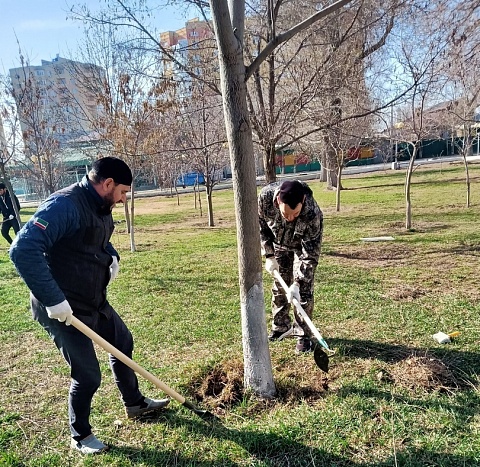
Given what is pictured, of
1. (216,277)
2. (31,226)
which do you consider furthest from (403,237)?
(31,226)

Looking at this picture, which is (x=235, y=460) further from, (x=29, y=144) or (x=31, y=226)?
(x=29, y=144)

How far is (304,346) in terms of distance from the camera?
3.64 meters

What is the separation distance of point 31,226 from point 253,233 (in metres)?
1.34

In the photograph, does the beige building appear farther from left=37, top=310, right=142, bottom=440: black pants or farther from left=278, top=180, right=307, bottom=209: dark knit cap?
left=37, top=310, right=142, bottom=440: black pants

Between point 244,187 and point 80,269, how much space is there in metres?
1.13

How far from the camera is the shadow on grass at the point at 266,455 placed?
2262 mm

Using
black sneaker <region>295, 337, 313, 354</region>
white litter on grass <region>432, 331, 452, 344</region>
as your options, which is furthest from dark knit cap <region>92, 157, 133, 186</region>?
white litter on grass <region>432, 331, 452, 344</region>

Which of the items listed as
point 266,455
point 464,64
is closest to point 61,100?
point 464,64

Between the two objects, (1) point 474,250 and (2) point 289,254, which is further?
(1) point 474,250

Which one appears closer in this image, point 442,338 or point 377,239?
point 442,338

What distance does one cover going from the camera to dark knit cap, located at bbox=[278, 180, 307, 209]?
10.9 ft

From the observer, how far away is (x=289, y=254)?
3.96 metres

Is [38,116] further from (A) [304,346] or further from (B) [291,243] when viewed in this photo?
(A) [304,346]

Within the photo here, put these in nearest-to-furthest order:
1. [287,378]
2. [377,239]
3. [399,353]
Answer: [287,378] → [399,353] → [377,239]
